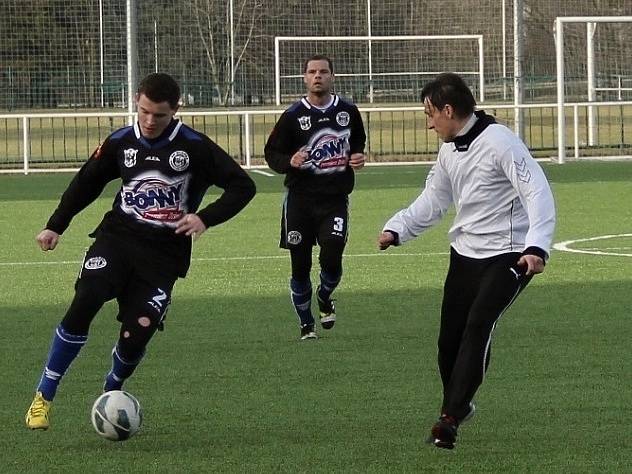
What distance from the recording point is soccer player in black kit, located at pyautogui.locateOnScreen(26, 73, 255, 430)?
7.39 m

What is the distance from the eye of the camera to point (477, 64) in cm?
3266

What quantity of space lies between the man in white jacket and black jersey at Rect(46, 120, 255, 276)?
0.91 meters

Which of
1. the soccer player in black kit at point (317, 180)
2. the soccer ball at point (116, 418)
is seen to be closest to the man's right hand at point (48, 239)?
the soccer ball at point (116, 418)

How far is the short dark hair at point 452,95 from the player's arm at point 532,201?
0.87ft

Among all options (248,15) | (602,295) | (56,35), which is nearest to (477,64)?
(248,15)

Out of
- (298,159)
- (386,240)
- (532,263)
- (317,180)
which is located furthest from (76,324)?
(317,180)

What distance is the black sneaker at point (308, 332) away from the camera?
34.7 feet

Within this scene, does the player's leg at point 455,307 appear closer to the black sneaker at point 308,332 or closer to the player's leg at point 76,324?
the player's leg at point 76,324

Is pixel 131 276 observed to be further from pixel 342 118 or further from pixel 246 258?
pixel 246 258

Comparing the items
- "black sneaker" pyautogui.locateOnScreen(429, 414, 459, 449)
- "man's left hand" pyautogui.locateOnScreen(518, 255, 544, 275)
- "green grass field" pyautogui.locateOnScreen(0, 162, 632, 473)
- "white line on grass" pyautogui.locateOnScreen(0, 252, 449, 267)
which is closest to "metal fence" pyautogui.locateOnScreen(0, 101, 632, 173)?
"white line on grass" pyautogui.locateOnScreen(0, 252, 449, 267)

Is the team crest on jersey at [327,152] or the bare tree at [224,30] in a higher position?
the bare tree at [224,30]

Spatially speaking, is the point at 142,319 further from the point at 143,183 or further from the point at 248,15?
Result: the point at 248,15

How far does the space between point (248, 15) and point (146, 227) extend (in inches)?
979

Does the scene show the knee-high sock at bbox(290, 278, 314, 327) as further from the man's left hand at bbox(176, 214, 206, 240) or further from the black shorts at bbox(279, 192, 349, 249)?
the man's left hand at bbox(176, 214, 206, 240)
